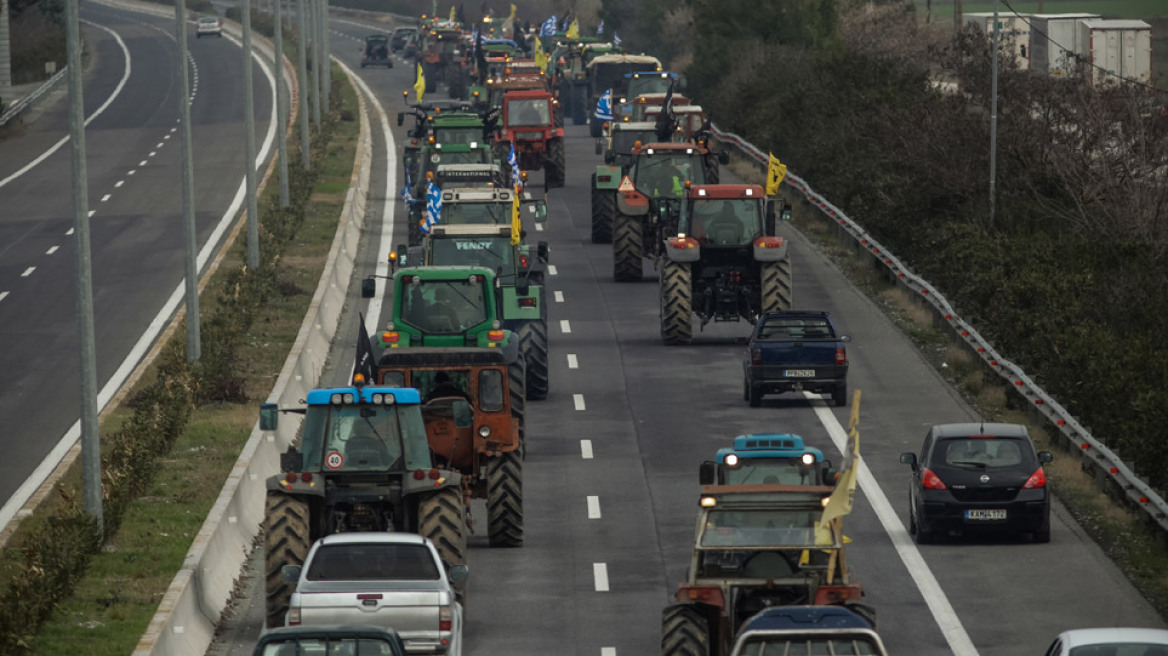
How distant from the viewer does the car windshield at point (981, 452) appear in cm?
2819

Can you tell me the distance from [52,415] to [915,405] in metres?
15.4

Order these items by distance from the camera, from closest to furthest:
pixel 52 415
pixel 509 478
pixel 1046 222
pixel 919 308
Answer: pixel 509 478
pixel 52 415
pixel 919 308
pixel 1046 222

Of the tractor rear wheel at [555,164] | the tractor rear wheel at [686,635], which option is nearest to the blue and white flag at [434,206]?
the tractor rear wheel at [555,164]

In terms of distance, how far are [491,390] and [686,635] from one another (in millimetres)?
8135

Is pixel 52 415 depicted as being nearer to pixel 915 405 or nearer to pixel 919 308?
pixel 915 405

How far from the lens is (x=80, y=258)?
27.5 metres

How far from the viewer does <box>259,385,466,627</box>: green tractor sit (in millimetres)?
23109

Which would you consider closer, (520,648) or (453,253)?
(520,648)

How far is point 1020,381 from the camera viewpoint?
37219 mm

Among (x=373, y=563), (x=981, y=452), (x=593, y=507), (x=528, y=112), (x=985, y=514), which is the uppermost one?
(x=528, y=112)

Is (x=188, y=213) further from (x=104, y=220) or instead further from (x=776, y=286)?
(x=104, y=220)

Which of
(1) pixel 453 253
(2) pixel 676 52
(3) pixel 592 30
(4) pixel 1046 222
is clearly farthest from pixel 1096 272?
(3) pixel 592 30

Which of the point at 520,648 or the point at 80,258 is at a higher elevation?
the point at 80,258

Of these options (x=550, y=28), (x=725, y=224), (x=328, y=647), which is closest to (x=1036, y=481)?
(x=328, y=647)
